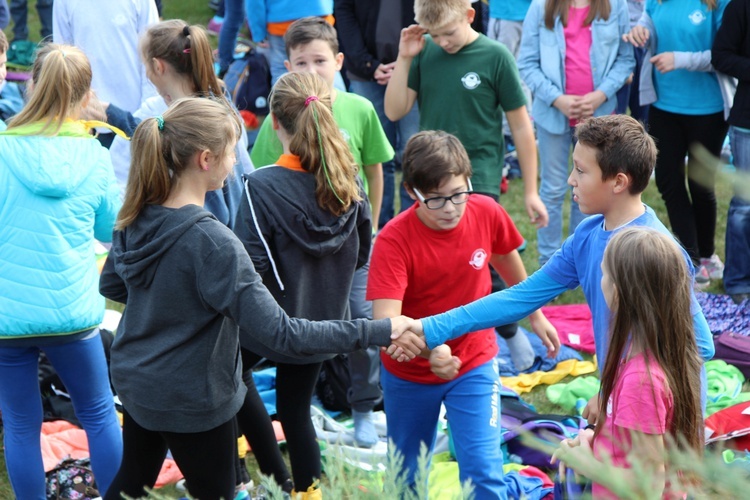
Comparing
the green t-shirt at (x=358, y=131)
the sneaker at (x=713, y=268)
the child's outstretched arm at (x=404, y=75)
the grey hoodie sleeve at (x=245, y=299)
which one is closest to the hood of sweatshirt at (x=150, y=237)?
the grey hoodie sleeve at (x=245, y=299)

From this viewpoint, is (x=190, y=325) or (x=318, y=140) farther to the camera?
(x=318, y=140)

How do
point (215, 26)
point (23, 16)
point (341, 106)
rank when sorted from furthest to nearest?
point (215, 26)
point (23, 16)
point (341, 106)

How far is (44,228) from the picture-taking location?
131 inches

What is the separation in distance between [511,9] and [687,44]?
2288 mm

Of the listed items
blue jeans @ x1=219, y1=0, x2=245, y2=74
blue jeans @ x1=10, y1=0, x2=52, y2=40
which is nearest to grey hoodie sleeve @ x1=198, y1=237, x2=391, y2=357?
blue jeans @ x1=219, y1=0, x2=245, y2=74

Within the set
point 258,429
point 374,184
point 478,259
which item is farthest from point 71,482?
point 478,259

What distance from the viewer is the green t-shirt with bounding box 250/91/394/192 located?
4199 millimetres

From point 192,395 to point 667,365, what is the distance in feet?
4.75

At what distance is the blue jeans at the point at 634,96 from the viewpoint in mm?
6313

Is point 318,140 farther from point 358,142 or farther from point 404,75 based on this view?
point 404,75

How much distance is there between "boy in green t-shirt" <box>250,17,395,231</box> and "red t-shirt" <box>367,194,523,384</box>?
3.21 feet

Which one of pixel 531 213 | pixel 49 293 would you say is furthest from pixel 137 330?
pixel 531 213

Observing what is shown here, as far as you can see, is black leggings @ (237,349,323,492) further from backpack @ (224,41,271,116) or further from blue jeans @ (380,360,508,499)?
backpack @ (224,41,271,116)

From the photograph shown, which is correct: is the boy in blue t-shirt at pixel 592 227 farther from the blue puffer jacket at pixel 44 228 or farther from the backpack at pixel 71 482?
the backpack at pixel 71 482
